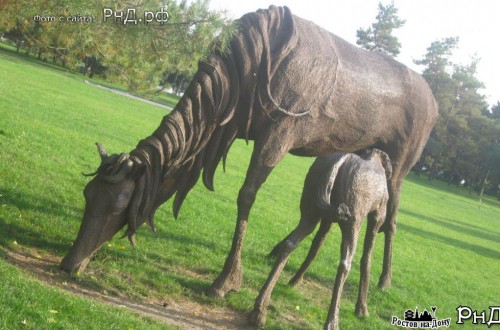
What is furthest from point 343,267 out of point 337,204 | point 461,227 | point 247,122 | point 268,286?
point 461,227

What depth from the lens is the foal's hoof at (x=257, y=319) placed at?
6060 mm

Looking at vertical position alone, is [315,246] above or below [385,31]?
below

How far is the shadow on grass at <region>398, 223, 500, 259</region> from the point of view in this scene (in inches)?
736

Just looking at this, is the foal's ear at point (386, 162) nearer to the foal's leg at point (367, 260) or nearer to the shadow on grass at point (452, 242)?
the foal's leg at point (367, 260)

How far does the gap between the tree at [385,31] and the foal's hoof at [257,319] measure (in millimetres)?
51534

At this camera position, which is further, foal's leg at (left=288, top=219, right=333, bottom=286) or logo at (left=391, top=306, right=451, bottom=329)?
logo at (left=391, top=306, right=451, bottom=329)

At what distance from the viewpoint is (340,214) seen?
19.8 feet

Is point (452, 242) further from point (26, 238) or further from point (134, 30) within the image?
point (26, 238)

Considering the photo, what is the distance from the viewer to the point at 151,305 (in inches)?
238

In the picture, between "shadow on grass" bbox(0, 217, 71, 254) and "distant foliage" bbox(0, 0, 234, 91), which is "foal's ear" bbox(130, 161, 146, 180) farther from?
"distant foliage" bbox(0, 0, 234, 91)

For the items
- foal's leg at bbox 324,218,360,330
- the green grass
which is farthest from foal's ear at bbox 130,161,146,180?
foal's leg at bbox 324,218,360,330

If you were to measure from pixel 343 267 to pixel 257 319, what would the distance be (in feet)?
3.61

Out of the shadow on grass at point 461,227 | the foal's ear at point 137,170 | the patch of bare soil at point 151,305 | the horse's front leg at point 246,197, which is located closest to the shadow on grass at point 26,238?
the patch of bare soil at point 151,305

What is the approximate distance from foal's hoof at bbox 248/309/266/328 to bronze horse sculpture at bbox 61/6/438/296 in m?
0.71
